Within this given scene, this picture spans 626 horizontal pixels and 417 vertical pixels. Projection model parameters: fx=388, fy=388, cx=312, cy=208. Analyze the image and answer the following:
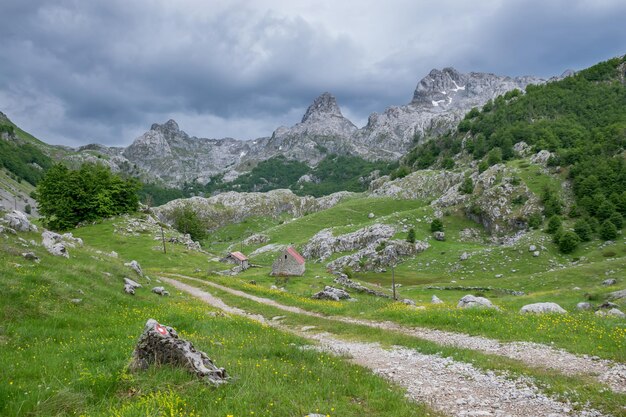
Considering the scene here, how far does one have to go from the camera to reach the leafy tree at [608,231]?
95438 mm

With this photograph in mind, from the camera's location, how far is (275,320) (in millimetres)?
29391

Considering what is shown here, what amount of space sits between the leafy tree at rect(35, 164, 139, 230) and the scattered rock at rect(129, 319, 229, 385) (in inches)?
3743

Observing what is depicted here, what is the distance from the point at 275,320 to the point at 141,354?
19273 millimetres

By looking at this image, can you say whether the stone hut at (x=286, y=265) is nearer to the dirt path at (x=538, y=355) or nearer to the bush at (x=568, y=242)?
the bush at (x=568, y=242)

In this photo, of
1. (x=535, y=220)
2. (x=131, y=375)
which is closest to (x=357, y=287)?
(x=131, y=375)

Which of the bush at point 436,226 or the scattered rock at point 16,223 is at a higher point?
the bush at point 436,226

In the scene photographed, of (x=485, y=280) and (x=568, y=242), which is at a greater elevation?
(x=568, y=242)

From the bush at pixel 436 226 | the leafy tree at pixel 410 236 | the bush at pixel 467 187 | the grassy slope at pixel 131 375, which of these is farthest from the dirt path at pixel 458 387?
the bush at pixel 467 187

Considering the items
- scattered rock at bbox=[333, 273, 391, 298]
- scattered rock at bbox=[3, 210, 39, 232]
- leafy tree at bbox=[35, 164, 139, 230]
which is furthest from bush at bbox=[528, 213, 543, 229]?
scattered rock at bbox=[3, 210, 39, 232]

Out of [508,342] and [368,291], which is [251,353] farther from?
[368,291]

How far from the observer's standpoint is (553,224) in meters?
102

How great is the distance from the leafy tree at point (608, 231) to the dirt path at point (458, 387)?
103946mm

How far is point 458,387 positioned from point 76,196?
100922 mm

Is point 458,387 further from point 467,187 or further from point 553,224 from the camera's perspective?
point 467,187
